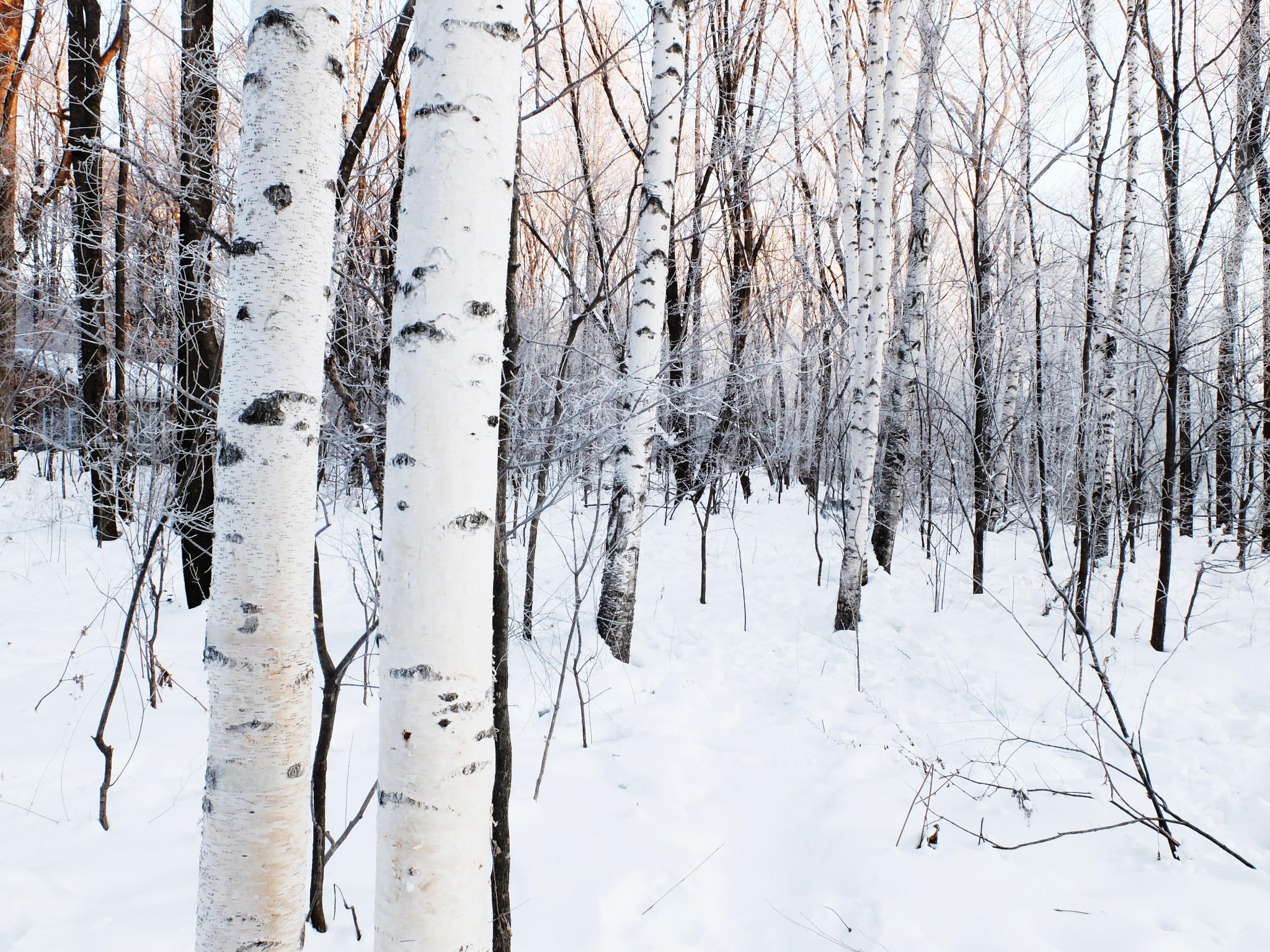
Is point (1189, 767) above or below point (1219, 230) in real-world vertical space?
below

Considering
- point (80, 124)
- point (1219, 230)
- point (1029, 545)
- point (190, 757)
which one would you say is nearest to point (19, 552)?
point (80, 124)

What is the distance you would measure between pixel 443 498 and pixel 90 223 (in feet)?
26.4

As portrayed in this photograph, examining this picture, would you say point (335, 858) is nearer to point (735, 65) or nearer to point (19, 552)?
point (19, 552)

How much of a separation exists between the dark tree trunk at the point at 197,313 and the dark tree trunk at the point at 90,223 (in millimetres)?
1055

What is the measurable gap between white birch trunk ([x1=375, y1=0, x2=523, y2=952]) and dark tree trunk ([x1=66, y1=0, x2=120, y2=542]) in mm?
5812

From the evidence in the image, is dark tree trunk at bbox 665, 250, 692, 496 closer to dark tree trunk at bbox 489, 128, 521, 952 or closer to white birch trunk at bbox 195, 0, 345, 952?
dark tree trunk at bbox 489, 128, 521, 952

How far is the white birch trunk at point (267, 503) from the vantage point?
1.36 m

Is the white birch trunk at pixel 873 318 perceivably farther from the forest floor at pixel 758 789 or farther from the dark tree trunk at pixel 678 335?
the dark tree trunk at pixel 678 335

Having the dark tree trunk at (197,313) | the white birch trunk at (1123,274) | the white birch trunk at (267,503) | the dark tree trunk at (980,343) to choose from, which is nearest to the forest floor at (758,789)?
the dark tree trunk at (197,313)

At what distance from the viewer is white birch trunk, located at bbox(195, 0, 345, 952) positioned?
4.45ft

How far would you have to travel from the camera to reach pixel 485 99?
115cm

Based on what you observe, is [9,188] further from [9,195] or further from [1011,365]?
[1011,365]

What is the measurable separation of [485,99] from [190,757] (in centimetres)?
306

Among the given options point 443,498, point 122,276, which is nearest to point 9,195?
point 122,276
